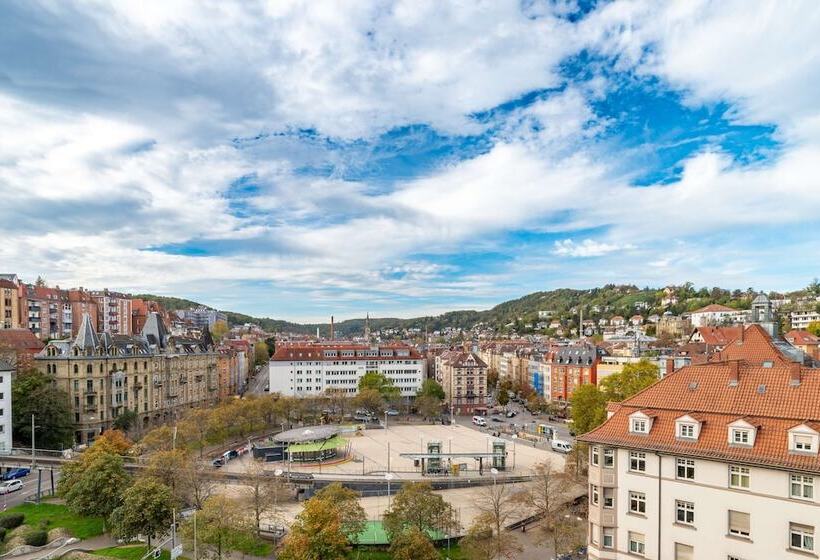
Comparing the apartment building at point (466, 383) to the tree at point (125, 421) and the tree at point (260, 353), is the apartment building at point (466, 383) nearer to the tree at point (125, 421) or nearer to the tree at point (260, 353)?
the tree at point (125, 421)

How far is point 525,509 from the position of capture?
133 ft

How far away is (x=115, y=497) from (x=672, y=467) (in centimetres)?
3268

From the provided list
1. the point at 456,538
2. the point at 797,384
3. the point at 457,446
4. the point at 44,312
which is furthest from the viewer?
the point at 44,312

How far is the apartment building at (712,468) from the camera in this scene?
20.8 meters

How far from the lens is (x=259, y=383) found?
5197 inches

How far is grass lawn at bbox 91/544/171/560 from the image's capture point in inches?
1280

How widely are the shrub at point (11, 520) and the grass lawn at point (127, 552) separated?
8403 millimetres

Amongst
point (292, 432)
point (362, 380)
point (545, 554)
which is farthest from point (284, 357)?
point (545, 554)

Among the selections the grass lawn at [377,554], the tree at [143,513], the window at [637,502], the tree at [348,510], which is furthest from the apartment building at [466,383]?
the window at [637,502]

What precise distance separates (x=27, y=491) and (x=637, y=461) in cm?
4650

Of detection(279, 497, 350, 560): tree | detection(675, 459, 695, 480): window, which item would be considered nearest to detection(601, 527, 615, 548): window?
detection(675, 459, 695, 480): window

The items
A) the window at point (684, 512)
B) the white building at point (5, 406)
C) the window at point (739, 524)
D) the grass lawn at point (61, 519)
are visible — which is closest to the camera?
the window at point (739, 524)

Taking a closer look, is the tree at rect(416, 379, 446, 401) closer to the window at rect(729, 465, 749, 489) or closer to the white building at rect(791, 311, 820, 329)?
the window at rect(729, 465, 749, 489)

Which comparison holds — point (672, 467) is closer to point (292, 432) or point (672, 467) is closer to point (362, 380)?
point (292, 432)
